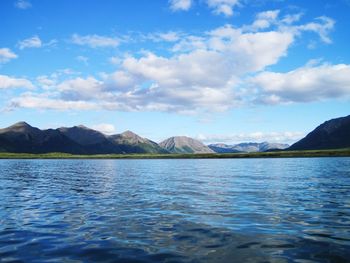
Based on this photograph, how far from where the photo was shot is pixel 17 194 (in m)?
41.7

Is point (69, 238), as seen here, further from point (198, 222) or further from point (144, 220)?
point (198, 222)

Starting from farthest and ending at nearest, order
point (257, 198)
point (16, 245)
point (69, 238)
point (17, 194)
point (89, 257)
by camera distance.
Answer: point (17, 194) < point (257, 198) < point (69, 238) < point (16, 245) < point (89, 257)

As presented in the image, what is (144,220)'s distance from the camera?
25.1 meters

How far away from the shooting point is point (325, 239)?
19.2 meters

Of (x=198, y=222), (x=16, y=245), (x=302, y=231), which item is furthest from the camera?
(x=198, y=222)

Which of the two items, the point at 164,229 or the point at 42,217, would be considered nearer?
the point at 164,229

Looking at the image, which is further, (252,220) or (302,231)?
(252,220)

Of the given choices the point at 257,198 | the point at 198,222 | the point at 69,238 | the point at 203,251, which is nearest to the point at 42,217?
the point at 69,238

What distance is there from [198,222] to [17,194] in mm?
27522

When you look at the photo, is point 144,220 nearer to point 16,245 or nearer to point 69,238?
point 69,238

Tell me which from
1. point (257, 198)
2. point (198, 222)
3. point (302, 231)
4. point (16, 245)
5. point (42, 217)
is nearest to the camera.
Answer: point (16, 245)

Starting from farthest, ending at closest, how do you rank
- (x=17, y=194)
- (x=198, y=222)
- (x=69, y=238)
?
A: (x=17, y=194), (x=198, y=222), (x=69, y=238)

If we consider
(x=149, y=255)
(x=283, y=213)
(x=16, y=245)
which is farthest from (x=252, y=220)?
(x=16, y=245)

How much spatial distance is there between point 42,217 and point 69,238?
800 cm
